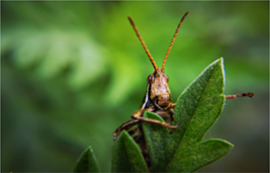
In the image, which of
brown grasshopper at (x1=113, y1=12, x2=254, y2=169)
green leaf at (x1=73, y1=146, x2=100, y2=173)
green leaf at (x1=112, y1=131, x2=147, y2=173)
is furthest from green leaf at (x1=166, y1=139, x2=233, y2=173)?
brown grasshopper at (x1=113, y1=12, x2=254, y2=169)

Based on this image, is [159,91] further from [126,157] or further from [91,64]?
[91,64]

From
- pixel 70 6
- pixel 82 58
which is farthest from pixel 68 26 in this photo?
pixel 82 58

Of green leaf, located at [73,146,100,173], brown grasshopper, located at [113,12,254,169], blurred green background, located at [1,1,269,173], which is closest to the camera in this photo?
green leaf, located at [73,146,100,173]

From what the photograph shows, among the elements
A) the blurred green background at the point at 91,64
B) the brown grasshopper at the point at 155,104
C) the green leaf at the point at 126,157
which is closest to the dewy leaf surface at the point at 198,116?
the green leaf at the point at 126,157

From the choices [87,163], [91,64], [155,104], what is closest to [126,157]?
[87,163]

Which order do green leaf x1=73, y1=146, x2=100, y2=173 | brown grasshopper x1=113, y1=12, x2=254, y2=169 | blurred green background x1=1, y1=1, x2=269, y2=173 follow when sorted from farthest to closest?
blurred green background x1=1, y1=1, x2=269, y2=173, brown grasshopper x1=113, y1=12, x2=254, y2=169, green leaf x1=73, y1=146, x2=100, y2=173

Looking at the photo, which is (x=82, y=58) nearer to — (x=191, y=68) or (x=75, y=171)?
(x=191, y=68)

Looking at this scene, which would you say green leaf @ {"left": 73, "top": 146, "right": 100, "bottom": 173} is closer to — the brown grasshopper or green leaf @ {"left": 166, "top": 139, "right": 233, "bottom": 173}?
green leaf @ {"left": 166, "top": 139, "right": 233, "bottom": 173}
